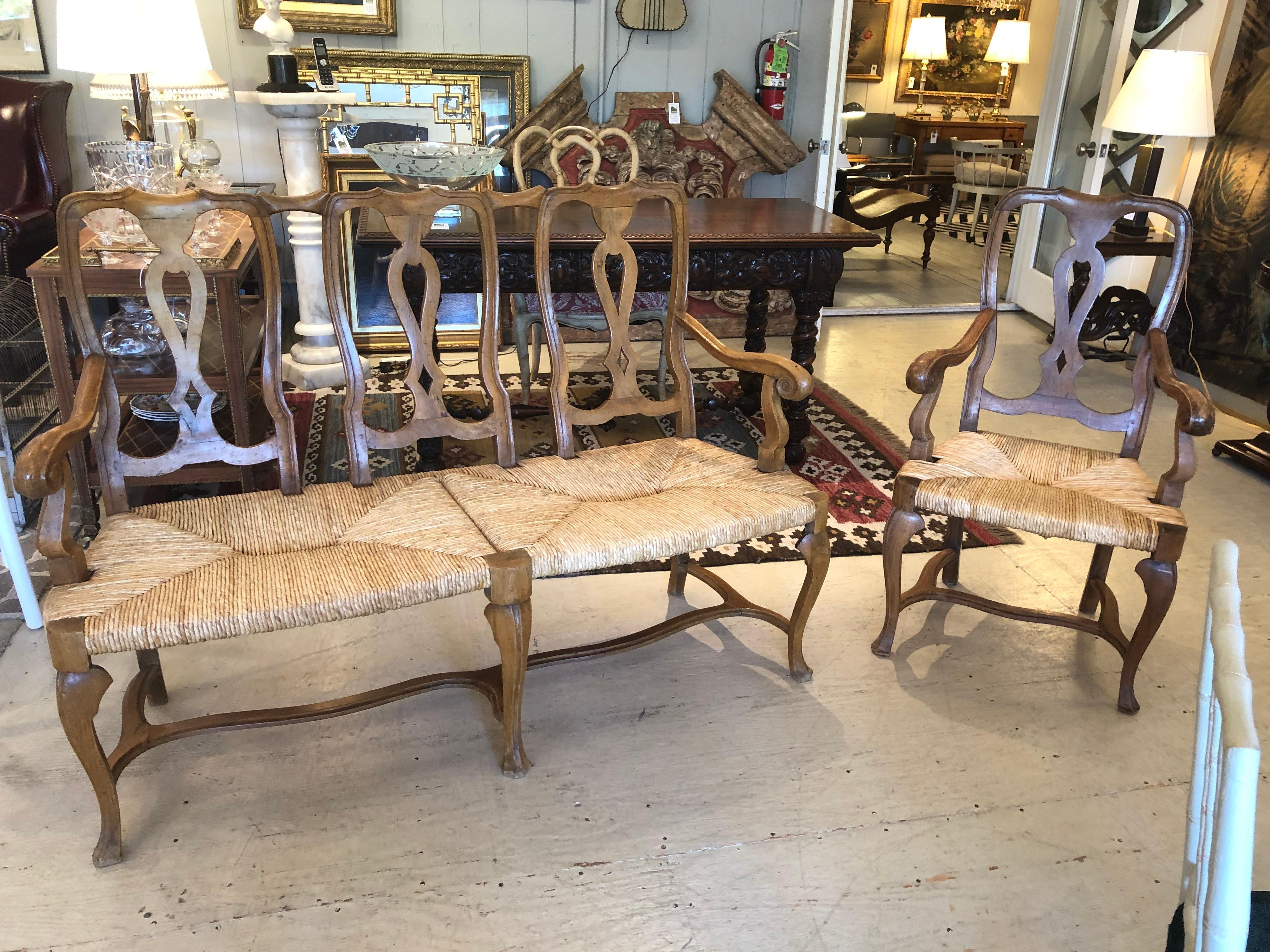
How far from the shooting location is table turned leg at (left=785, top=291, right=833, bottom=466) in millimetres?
3410

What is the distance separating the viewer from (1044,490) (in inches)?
90.9

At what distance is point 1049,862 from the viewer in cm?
187

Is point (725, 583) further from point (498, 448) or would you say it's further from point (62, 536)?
point (62, 536)

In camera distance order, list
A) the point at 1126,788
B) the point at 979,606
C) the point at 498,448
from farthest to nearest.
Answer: the point at 979,606 < the point at 498,448 < the point at 1126,788

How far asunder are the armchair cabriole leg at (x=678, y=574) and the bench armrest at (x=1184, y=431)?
1164 millimetres

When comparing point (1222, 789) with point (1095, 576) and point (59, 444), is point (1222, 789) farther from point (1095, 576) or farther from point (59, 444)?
point (1095, 576)

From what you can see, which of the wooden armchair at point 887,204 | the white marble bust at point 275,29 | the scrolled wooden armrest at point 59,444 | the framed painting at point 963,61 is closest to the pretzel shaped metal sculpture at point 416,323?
the scrolled wooden armrest at point 59,444

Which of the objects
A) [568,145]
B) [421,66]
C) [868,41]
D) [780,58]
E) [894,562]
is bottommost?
[894,562]

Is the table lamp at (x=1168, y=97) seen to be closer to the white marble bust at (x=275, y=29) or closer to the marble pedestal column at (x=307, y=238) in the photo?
the marble pedestal column at (x=307, y=238)

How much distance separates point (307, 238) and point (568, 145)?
1.20 metres

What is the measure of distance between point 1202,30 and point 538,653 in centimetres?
441

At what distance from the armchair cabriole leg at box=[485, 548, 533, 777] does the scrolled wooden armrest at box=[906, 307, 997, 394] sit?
107 centimetres

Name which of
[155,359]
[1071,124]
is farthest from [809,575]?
[1071,124]

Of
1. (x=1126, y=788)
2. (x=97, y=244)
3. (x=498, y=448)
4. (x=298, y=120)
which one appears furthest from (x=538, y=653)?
(x=298, y=120)
